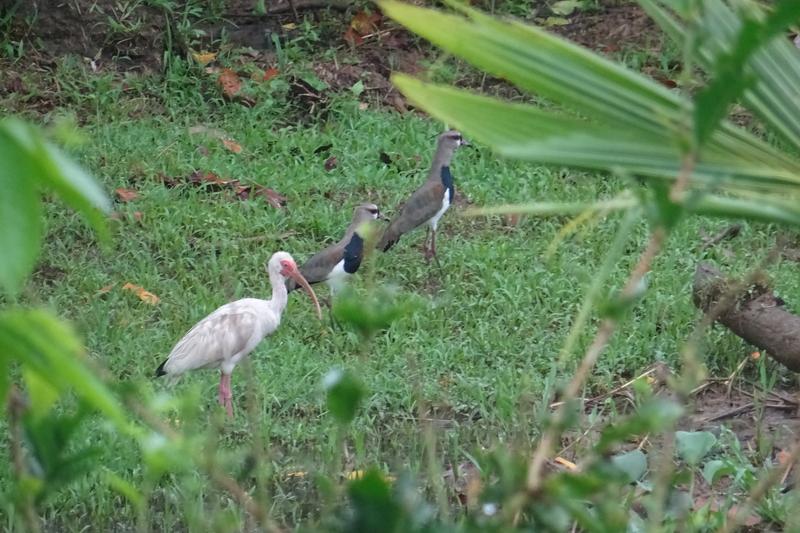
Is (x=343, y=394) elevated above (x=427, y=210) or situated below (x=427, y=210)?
above

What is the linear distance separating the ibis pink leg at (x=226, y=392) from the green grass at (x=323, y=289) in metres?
0.06

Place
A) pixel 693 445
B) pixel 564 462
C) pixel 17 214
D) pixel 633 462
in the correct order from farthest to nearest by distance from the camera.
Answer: pixel 564 462 → pixel 693 445 → pixel 633 462 → pixel 17 214

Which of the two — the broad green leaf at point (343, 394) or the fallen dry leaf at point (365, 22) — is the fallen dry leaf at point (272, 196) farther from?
the broad green leaf at point (343, 394)

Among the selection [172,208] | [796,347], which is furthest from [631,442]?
[172,208]

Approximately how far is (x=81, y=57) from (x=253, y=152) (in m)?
1.64

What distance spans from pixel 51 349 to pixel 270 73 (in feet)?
25.3

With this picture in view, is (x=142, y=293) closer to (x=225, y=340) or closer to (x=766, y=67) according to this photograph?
(x=225, y=340)

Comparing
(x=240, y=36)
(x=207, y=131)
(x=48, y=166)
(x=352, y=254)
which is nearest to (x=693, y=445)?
(x=352, y=254)

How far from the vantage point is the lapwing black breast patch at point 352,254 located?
6.20 metres

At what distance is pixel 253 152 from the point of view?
764cm

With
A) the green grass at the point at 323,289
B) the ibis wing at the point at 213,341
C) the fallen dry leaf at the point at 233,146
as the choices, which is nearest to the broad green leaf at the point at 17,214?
the green grass at the point at 323,289

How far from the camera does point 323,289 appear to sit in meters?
6.91

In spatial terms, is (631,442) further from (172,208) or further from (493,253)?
(172,208)

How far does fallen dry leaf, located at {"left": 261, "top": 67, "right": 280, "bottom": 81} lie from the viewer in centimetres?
846
